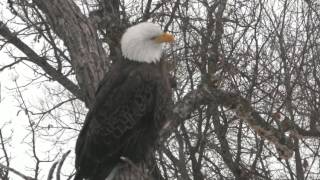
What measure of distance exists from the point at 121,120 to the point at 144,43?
2.30ft

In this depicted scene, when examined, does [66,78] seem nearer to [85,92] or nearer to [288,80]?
[288,80]

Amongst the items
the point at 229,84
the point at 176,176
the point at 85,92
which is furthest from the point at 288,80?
the point at 85,92

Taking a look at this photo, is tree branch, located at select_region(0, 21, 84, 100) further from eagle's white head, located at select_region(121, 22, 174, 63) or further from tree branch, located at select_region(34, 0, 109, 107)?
eagle's white head, located at select_region(121, 22, 174, 63)

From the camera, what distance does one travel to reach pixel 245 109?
5680mm

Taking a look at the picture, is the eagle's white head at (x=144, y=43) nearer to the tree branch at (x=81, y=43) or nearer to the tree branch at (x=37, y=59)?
the tree branch at (x=81, y=43)

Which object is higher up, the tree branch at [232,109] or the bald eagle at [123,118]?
the tree branch at [232,109]

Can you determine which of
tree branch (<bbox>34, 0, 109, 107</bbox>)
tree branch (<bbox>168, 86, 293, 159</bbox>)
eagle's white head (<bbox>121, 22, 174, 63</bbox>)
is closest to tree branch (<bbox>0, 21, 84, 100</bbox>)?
tree branch (<bbox>168, 86, 293, 159</bbox>)

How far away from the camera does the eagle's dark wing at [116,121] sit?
4312mm

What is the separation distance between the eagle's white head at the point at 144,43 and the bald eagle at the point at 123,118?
0.05 metres

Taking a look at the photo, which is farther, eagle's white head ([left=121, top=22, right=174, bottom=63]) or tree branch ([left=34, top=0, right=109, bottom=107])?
tree branch ([left=34, top=0, right=109, bottom=107])

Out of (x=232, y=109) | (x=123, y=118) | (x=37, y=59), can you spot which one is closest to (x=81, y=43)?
(x=123, y=118)

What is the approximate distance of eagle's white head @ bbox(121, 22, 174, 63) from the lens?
15.2 feet

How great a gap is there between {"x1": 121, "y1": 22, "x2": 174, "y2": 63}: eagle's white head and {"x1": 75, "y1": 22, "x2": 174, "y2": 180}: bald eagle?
0.05m

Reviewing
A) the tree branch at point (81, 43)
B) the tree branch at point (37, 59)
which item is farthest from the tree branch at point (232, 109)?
the tree branch at point (37, 59)
